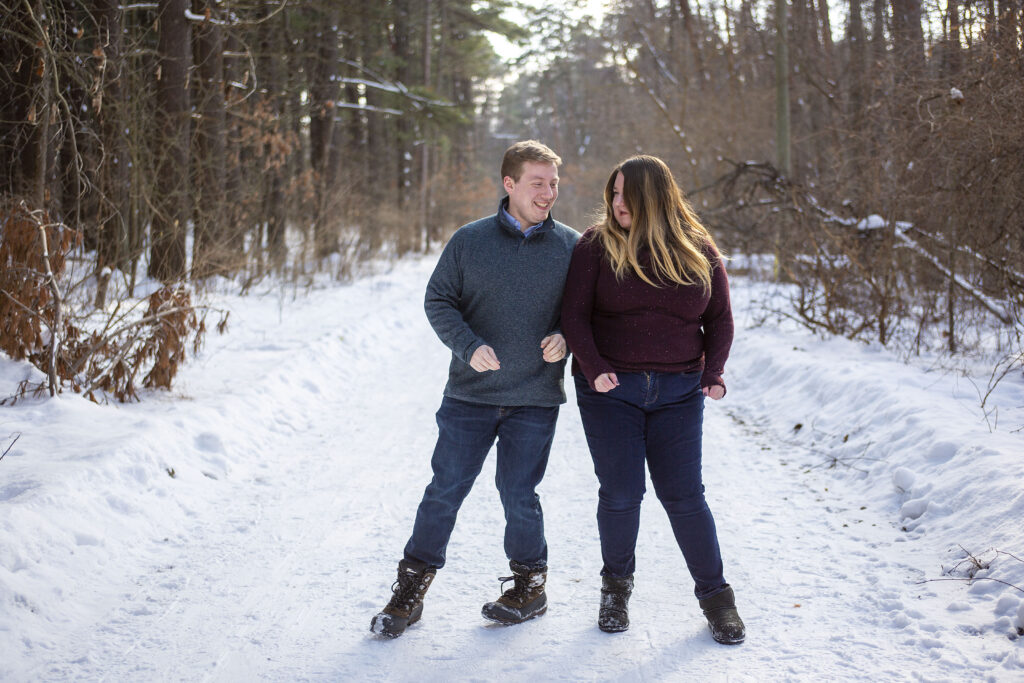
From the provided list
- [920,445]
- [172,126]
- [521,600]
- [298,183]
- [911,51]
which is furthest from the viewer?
[298,183]

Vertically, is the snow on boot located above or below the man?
below

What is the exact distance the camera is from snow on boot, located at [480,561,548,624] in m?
3.38

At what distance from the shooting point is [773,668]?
9.77 ft

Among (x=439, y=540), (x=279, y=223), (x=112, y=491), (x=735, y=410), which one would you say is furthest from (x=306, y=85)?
(x=439, y=540)

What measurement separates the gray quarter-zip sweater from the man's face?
0.25 feet

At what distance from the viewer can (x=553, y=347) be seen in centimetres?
324

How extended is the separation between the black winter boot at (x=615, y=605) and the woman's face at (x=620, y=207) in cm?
147

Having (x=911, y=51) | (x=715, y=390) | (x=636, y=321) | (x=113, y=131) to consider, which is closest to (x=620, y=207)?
(x=636, y=321)

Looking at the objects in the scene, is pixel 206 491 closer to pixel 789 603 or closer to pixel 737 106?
pixel 789 603

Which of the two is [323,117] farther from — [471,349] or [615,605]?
[615,605]

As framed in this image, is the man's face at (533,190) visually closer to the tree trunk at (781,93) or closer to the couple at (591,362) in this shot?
the couple at (591,362)

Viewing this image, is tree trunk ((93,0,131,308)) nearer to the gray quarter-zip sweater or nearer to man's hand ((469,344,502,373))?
the gray quarter-zip sweater

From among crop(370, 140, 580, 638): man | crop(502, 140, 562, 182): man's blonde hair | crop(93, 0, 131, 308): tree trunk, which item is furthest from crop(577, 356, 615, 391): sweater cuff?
crop(93, 0, 131, 308): tree trunk

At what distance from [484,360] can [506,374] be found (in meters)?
0.23
